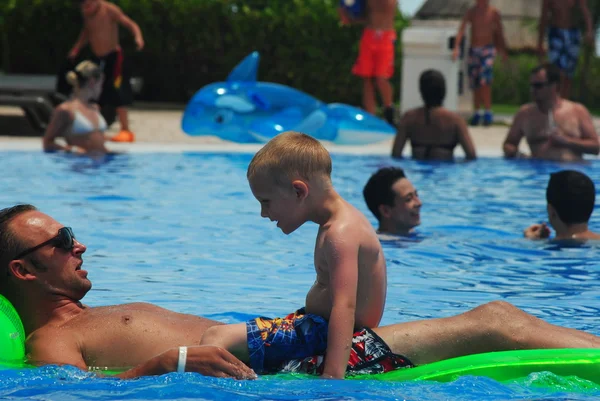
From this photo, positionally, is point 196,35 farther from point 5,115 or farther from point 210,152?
point 210,152

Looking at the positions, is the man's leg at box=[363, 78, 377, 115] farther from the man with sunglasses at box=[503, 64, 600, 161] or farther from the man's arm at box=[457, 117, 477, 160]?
the man with sunglasses at box=[503, 64, 600, 161]

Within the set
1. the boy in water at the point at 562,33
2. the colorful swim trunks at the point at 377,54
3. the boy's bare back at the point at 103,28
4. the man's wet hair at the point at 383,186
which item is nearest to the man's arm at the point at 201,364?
the man's wet hair at the point at 383,186

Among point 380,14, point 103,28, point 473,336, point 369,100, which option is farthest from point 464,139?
point 473,336

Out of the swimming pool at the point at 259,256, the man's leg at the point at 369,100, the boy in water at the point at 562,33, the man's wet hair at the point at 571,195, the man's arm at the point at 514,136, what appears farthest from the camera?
the boy in water at the point at 562,33

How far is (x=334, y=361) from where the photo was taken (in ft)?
11.7

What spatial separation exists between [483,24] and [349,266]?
12.4m

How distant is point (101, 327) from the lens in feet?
13.0

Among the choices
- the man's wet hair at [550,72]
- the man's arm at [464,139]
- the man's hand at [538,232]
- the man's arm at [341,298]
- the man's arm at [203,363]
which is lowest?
the man's hand at [538,232]

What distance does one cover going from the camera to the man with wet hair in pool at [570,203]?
6477 millimetres

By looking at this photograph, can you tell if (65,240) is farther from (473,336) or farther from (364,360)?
(473,336)

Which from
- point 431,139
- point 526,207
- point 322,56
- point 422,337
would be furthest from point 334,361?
point 322,56

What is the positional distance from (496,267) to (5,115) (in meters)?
10.4

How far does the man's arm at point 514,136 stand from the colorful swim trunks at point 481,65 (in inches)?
171

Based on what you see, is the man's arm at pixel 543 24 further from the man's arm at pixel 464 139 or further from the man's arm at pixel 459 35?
the man's arm at pixel 464 139
